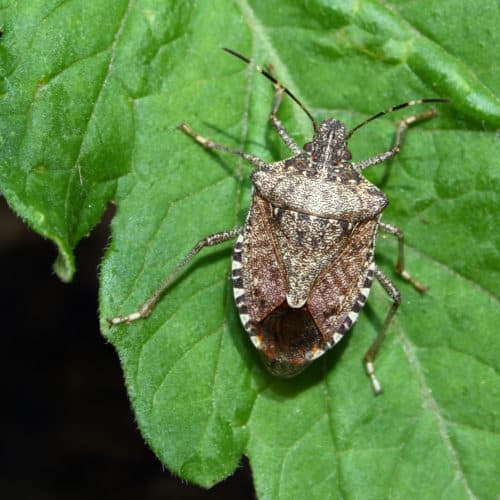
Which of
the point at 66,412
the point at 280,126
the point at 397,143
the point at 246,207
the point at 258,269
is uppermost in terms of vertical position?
the point at 280,126

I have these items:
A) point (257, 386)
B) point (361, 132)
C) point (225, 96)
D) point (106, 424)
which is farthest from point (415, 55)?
point (106, 424)

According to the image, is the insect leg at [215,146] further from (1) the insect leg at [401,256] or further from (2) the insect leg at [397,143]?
(1) the insect leg at [401,256]

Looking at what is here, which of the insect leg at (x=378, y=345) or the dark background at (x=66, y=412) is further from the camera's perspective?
the dark background at (x=66, y=412)

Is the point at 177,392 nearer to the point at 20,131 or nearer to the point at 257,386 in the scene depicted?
the point at 257,386

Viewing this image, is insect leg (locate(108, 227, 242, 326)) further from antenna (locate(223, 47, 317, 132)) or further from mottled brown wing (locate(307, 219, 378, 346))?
antenna (locate(223, 47, 317, 132))

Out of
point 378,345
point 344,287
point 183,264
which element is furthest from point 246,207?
point 378,345

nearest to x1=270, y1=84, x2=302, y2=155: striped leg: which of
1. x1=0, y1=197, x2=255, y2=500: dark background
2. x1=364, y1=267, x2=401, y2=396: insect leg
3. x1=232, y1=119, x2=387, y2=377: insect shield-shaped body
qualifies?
x1=232, y1=119, x2=387, y2=377: insect shield-shaped body

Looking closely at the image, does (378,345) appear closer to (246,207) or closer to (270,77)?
(246,207)

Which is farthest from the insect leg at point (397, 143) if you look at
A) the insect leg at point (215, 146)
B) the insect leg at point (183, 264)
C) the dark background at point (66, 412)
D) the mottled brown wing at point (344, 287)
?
the dark background at point (66, 412)
